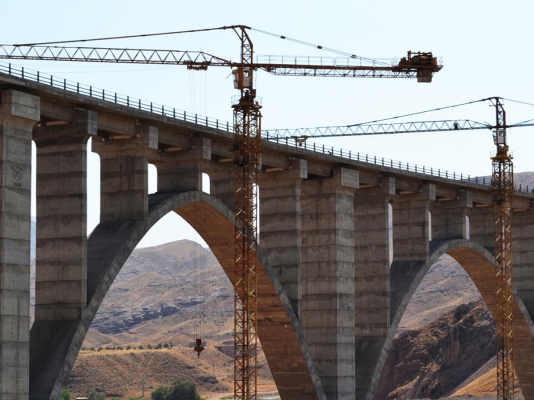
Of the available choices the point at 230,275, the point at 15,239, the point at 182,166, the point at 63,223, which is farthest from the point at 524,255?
the point at 15,239

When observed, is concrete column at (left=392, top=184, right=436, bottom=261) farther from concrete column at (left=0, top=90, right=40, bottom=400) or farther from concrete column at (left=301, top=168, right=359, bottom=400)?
concrete column at (left=0, top=90, right=40, bottom=400)

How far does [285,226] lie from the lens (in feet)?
242

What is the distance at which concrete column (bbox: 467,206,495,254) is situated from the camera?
9962 cm

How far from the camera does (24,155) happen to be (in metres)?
50.6

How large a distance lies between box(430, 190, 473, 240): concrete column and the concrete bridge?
10cm

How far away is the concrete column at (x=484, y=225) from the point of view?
327 feet

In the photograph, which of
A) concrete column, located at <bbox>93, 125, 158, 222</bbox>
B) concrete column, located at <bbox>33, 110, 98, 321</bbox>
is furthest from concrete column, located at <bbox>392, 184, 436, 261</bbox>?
concrete column, located at <bbox>33, 110, 98, 321</bbox>

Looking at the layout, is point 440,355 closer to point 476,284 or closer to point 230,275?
point 476,284

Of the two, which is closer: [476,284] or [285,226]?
[285,226]

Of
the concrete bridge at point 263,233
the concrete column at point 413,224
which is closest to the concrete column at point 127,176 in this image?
the concrete bridge at point 263,233

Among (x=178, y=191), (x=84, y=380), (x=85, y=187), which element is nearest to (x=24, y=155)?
(x=85, y=187)

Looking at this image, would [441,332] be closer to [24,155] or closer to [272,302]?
[272,302]

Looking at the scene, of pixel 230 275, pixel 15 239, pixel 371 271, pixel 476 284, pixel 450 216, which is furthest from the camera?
pixel 476 284

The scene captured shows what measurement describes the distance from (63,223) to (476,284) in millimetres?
56826
